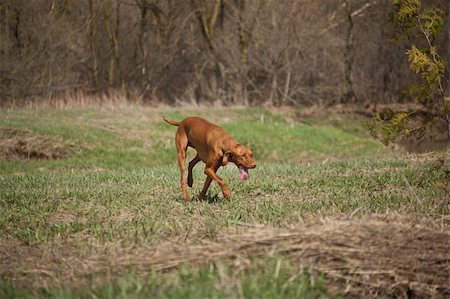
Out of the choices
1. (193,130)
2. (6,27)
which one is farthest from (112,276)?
(6,27)

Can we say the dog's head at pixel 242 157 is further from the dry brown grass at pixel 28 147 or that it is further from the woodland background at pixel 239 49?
the woodland background at pixel 239 49

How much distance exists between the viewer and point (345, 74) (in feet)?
129

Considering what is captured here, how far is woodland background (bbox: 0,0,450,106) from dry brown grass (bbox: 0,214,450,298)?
30023 mm

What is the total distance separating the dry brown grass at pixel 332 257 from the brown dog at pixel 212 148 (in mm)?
2354

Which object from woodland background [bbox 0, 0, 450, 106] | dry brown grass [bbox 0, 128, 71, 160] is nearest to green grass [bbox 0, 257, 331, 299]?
dry brown grass [bbox 0, 128, 71, 160]

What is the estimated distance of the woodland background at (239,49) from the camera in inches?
1506

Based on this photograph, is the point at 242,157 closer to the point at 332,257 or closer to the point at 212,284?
the point at 332,257

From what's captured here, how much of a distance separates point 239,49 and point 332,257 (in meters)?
34.7

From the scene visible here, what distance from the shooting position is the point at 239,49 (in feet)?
A: 129

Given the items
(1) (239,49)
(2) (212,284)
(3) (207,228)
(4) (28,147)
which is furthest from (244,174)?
(1) (239,49)

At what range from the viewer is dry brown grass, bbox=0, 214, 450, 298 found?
16.8ft

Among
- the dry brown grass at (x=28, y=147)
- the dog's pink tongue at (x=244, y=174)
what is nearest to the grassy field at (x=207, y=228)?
the dog's pink tongue at (x=244, y=174)

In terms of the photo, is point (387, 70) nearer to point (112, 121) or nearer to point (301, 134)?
point (301, 134)

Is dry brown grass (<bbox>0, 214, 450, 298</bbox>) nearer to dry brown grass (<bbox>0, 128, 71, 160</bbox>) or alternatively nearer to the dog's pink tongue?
the dog's pink tongue
